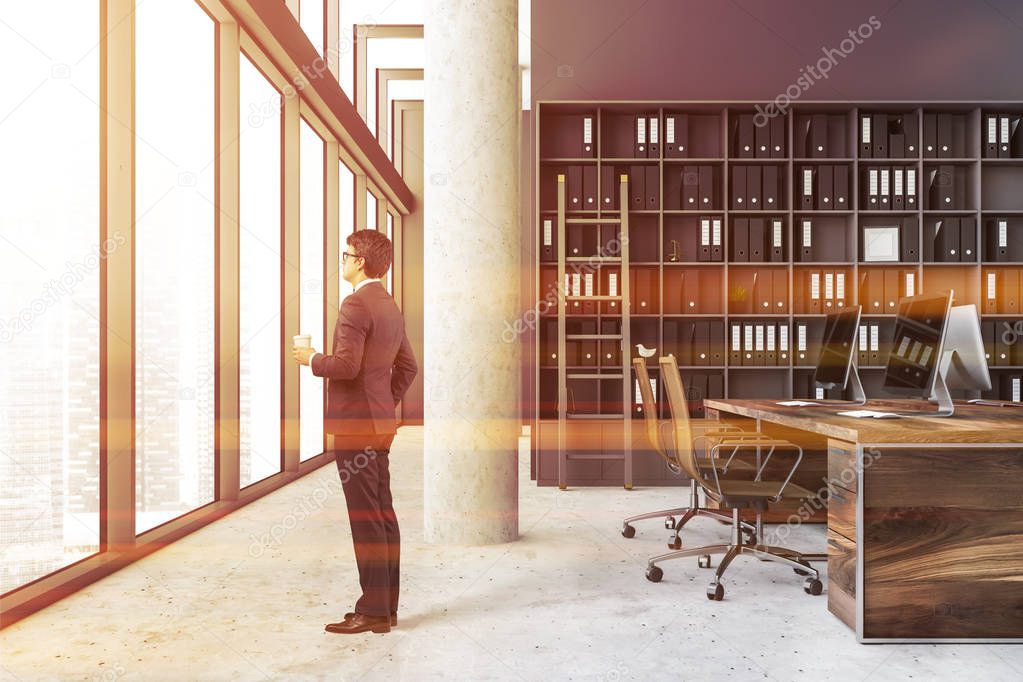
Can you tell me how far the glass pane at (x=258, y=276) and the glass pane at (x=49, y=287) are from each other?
1.46m

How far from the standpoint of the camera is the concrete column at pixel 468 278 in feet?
12.3

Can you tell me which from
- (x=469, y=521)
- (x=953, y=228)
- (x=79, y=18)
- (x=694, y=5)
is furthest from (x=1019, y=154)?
(x=79, y=18)

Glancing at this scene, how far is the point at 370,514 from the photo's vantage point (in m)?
2.45

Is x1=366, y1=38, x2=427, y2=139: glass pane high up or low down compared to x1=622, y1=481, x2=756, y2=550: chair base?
up

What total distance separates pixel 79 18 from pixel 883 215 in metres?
5.24

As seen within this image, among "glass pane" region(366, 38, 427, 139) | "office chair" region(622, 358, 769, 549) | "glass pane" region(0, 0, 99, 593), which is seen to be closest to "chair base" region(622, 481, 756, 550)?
"office chair" region(622, 358, 769, 549)

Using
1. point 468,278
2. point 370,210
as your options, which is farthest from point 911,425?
point 370,210

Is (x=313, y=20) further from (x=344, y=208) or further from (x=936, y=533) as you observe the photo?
(x=936, y=533)

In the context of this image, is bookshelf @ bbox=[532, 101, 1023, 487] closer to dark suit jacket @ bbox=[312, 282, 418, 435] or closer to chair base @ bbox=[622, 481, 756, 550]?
chair base @ bbox=[622, 481, 756, 550]

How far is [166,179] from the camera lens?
12.4ft

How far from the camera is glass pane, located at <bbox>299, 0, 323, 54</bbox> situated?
5371 mm

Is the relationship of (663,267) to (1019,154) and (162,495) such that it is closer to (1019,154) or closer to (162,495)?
(1019,154)

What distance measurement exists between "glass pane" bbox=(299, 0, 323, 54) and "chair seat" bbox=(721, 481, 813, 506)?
4.22 meters

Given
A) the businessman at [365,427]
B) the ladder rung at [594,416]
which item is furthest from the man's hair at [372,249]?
the ladder rung at [594,416]
